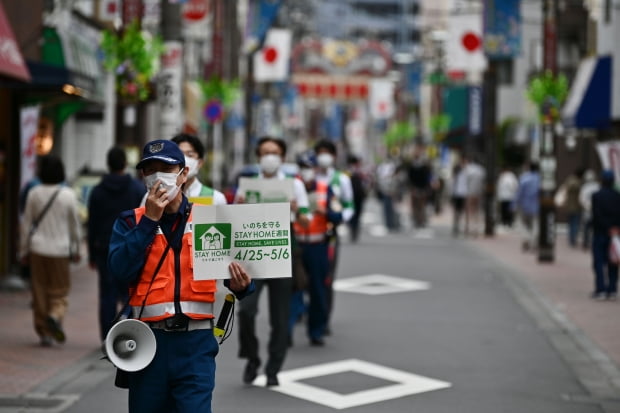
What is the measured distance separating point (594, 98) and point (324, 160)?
15382mm

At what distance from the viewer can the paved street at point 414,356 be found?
31.5 ft

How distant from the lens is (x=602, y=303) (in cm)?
1702

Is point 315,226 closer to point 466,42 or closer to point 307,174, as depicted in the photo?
point 307,174

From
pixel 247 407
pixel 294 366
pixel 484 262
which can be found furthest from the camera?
pixel 484 262

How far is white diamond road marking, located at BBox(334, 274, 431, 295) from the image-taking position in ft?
61.8

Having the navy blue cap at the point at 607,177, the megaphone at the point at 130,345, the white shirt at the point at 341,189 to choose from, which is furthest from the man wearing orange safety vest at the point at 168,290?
the navy blue cap at the point at 607,177

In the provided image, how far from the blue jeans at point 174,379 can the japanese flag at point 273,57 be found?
43.0 meters

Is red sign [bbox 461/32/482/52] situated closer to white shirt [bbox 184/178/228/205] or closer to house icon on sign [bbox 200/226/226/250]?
white shirt [bbox 184/178/228/205]

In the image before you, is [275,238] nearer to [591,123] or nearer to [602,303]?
[602,303]

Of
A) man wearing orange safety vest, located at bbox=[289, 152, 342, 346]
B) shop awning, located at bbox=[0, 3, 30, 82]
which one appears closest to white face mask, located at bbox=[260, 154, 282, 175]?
man wearing orange safety vest, located at bbox=[289, 152, 342, 346]

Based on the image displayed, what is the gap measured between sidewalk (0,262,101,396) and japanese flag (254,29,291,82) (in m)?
31.7

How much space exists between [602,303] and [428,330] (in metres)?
3.90

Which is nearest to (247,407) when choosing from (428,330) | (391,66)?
(428,330)

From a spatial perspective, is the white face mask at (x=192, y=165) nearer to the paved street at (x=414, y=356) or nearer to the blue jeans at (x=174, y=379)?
the paved street at (x=414, y=356)
